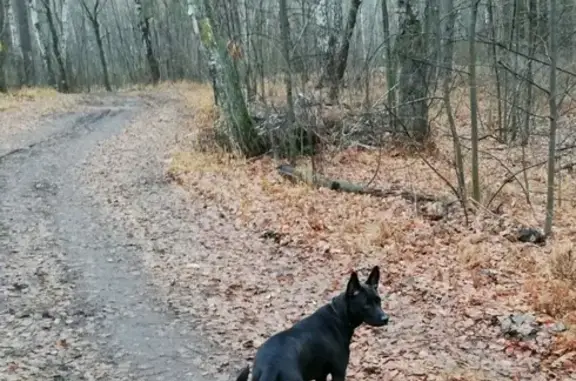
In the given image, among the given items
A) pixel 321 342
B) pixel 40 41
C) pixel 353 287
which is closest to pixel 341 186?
pixel 353 287

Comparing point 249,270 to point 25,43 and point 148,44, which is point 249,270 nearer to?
point 25,43

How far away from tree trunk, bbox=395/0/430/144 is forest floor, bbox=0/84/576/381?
0.80m

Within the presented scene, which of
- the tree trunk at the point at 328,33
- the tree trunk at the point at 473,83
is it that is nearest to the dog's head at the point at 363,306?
the tree trunk at the point at 473,83

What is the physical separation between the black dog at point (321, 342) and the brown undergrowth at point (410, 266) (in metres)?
0.72

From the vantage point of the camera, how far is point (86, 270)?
817 centimetres

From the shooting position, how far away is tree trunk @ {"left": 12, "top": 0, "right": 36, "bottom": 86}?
30.3 m

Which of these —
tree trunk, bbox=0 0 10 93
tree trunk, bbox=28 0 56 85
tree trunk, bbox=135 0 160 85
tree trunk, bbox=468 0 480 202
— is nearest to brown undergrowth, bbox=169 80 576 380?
tree trunk, bbox=468 0 480 202

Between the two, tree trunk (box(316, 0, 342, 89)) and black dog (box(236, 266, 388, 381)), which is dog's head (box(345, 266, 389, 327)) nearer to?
black dog (box(236, 266, 388, 381))

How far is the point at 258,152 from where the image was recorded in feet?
47.5

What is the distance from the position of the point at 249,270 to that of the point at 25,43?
28.7 m

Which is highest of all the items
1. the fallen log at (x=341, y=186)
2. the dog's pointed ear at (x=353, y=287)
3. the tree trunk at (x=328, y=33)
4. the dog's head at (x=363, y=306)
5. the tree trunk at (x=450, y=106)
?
the tree trunk at (x=328, y=33)

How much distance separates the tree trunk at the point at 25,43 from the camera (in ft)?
99.5

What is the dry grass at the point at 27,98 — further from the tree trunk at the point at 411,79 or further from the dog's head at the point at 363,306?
the dog's head at the point at 363,306

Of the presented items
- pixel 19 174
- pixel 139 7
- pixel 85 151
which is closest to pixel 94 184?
pixel 19 174
